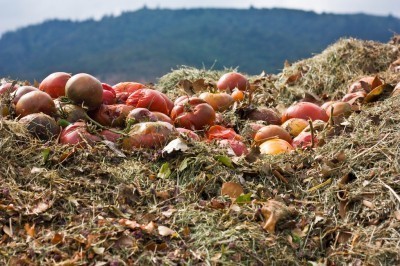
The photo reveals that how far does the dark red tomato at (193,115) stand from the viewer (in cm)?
444

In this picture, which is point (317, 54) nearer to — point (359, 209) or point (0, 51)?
point (359, 209)

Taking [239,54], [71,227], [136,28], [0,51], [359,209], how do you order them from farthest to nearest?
[136,28] < [0,51] < [239,54] < [359,209] < [71,227]

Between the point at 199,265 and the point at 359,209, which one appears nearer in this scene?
the point at 199,265

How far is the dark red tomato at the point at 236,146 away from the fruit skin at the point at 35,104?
1126 mm

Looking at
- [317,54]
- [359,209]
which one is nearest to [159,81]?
[317,54]

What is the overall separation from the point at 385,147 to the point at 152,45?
4204cm

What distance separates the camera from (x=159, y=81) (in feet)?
23.3

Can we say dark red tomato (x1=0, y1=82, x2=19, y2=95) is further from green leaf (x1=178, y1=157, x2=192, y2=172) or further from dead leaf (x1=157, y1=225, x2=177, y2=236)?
dead leaf (x1=157, y1=225, x2=177, y2=236)

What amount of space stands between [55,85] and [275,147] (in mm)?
1613

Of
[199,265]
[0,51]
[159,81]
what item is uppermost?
[199,265]

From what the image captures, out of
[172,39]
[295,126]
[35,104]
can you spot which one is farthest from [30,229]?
[172,39]

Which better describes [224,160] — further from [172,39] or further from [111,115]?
[172,39]

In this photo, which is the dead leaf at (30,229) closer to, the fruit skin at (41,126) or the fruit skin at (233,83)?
the fruit skin at (41,126)

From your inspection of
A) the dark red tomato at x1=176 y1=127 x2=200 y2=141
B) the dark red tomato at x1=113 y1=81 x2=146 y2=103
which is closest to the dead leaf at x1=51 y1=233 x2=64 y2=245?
the dark red tomato at x1=176 y1=127 x2=200 y2=141
